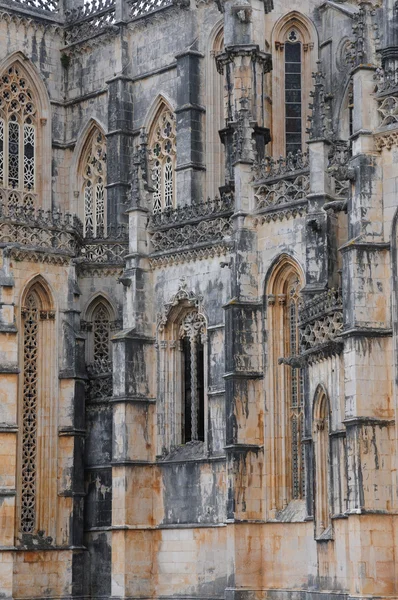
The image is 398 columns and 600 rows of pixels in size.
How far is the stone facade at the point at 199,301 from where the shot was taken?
33188 millimetres

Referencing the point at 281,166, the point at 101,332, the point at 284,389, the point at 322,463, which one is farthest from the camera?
the point at 101,332

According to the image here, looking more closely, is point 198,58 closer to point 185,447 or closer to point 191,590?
point 185,447

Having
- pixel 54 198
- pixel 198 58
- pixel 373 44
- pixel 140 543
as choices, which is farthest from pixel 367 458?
pixel 54 198

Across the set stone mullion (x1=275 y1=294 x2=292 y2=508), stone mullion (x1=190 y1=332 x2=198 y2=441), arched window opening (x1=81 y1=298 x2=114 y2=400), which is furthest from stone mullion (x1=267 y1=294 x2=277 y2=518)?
arched window opening (x1=81 y1=298 x2=114 y2=400)

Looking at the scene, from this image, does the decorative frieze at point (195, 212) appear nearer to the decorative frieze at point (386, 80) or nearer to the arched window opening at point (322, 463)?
the arched window opening at point (322, 463)

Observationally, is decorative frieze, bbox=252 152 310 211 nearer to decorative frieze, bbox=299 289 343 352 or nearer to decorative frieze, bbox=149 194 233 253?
decorative frieze, bbox=149 194 233 253

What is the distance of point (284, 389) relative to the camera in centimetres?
4216

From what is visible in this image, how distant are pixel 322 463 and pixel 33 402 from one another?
14679mm

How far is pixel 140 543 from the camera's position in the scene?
4562 cm

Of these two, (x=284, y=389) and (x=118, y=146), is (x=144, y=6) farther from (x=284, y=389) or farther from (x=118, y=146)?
(x=284, y=389)

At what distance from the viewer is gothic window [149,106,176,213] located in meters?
54.0

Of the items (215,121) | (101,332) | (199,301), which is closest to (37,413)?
(101,332)

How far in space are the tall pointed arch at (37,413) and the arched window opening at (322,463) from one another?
13.9 m

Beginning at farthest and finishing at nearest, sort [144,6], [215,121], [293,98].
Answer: [144,6], [215,121], [293,98]
